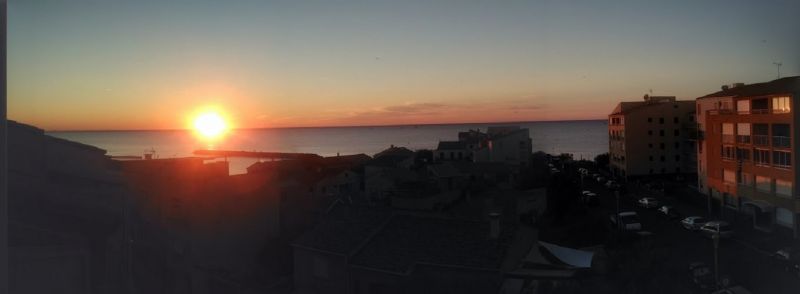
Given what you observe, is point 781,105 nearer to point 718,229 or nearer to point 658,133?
point 658,133

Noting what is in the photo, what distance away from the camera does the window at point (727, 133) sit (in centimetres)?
209

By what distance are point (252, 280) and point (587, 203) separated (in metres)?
2.24

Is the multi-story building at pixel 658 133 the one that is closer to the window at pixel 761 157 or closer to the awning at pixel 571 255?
the window at pixel 761 157

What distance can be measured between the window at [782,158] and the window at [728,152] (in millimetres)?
160

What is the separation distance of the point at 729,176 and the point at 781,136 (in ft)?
1.01

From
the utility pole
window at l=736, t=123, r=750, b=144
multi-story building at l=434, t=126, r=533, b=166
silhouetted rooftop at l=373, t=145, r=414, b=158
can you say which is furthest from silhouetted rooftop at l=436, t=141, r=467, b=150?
window at l=736, t=123, r=750, b=144

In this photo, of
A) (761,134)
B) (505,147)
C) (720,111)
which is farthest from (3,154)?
(505,147)

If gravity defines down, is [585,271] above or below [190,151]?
below

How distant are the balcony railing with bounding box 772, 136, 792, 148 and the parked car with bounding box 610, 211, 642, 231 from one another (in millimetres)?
934

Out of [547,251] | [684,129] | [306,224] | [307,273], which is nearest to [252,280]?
[307,273]

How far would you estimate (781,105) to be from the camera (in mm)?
1914

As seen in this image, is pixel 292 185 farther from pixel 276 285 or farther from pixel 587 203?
pixel 587 203

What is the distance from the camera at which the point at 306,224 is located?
3.88 meters

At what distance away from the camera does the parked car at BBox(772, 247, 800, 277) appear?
2.25 metres
